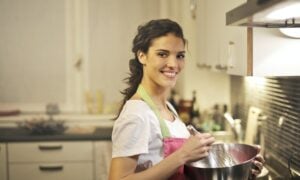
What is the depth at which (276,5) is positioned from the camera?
2.54 feet

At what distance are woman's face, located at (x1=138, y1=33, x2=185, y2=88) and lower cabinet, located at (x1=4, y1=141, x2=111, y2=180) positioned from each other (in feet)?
5.70

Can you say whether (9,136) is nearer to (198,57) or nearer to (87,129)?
(87,129)

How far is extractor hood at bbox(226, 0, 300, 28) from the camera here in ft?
2.63

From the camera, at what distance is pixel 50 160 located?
2.95 m

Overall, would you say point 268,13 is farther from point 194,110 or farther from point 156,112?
point 194,110

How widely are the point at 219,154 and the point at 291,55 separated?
1.43ft

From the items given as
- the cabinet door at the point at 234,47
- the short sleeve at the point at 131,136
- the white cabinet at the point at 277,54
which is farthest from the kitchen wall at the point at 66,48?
the short sleeve at the point at 131,136

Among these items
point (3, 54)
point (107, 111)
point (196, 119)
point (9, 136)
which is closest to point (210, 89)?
point (196, 119)

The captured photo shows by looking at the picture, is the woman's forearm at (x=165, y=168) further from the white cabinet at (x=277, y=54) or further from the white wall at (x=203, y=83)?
the white wall at (x=203, y=83)

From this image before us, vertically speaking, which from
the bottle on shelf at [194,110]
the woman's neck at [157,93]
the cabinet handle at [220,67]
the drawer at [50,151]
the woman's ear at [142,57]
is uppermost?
the woman's ear at [142,57]

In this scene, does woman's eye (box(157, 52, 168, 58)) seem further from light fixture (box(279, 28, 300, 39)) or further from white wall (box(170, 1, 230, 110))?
white wall (box(170, 1, 230, 110))

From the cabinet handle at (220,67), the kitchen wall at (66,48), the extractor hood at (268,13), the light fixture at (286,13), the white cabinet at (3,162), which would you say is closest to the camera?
the extractor hood at (268,13)

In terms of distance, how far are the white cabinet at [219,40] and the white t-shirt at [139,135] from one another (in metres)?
0.47

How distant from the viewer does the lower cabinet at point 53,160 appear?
9.54 ft
